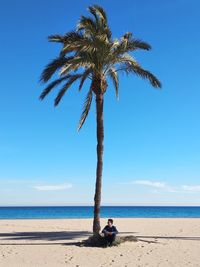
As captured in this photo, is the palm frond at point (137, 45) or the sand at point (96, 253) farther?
the palm frond at point (137, 45)

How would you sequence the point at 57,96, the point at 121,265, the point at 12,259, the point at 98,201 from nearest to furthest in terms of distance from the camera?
the point at 121,265 < the point at 12,259 < the point at 98,201 < the point at 57,96

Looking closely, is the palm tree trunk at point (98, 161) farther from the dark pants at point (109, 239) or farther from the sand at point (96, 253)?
the dark pants at point (109, 239)

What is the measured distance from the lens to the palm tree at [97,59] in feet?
63.7

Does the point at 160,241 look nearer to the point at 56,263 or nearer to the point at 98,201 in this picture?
the point at 98,201

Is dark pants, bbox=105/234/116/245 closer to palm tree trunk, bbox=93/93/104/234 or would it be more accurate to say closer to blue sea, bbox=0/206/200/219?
palm tree trunk, bbox=93/93/104/234

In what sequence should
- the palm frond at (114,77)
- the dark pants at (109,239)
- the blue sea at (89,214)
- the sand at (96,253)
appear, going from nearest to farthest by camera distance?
the sand at (96,253)
the dark pants at (109,239)
the palm frond at (114,77)
the blue sea at (89,214)

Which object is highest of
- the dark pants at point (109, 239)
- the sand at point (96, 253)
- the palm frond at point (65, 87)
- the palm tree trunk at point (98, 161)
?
the palm frond at point (65, 87)

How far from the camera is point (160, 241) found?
1953 centimetres

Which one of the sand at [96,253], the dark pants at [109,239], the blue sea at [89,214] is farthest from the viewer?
the blue sea at [89,214]

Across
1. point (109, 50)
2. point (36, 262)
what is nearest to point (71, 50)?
point (109, 50)

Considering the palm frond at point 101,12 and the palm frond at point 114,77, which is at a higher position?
the palm frond at point 101,12

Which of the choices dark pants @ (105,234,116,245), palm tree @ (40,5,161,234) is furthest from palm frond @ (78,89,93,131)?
dark pants @ (105,234,116,245)

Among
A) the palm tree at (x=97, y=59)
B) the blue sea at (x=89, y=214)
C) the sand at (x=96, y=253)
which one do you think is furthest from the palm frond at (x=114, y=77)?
the blue sea at (x=89, y=214)

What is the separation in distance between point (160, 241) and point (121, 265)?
20.5ft
